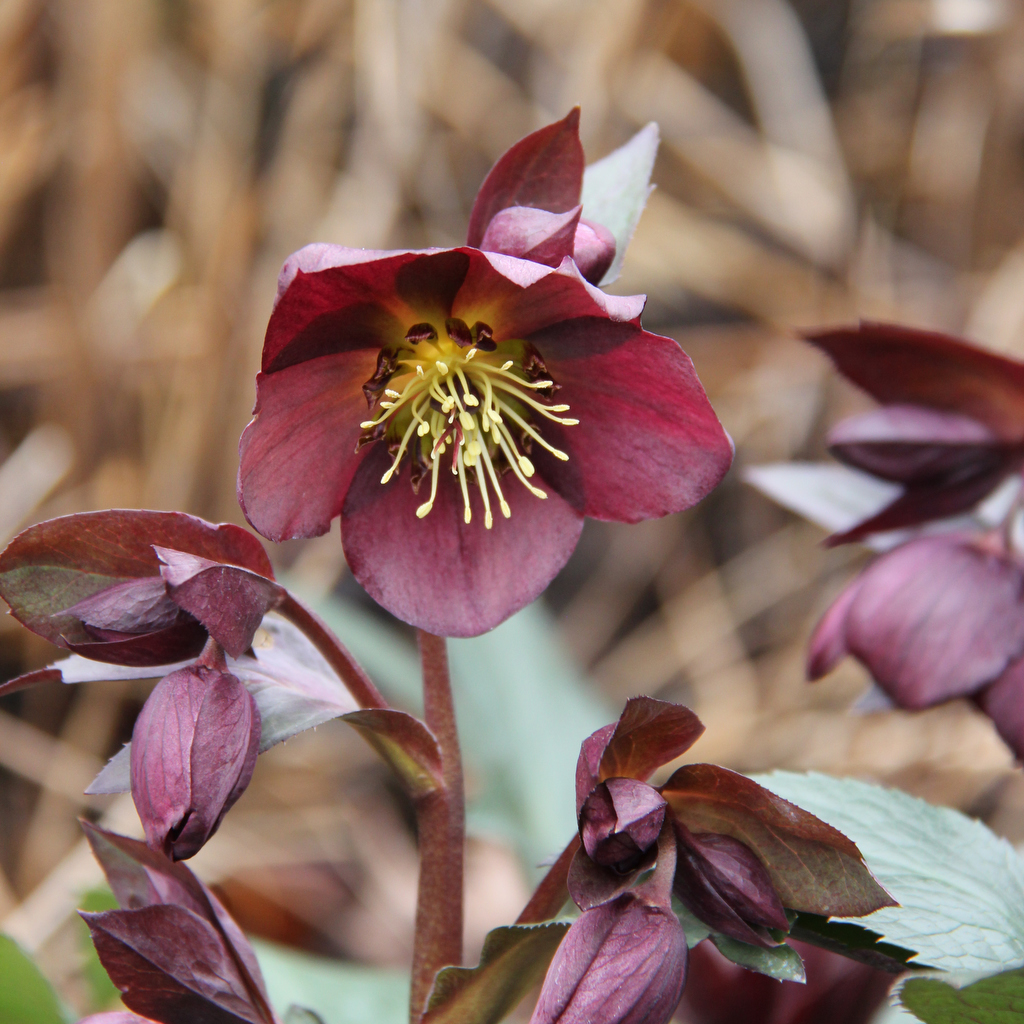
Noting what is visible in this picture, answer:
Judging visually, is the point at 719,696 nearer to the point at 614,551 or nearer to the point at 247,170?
the point at 614,551

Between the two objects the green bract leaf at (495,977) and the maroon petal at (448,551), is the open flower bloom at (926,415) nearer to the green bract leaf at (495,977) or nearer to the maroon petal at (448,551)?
the maroon petal at (448,551)

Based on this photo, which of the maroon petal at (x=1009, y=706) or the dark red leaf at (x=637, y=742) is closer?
the dark red leaf at (x=637, y=742)

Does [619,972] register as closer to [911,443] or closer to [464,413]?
[464,413]

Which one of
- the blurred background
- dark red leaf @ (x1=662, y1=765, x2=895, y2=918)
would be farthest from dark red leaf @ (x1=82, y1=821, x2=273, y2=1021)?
the blurred background

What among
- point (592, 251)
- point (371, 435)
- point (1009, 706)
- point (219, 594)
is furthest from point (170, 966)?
point (1009, 706)

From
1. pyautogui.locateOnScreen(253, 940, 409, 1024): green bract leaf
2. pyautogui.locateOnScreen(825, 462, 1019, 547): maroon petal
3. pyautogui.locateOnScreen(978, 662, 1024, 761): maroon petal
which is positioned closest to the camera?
pyautogui.locateOnScreen(978, 662, 1024, 761): maroon petal

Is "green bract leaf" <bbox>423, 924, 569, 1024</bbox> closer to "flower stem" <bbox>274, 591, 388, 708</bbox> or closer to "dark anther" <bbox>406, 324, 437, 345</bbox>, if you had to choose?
"flower stem" <bbox>274, 591, 388, 708</bbox>

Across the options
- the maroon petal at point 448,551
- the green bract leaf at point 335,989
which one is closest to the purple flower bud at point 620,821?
the maroon petal at point 448,551

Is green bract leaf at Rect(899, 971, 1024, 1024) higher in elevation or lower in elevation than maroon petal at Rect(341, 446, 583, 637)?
lower
